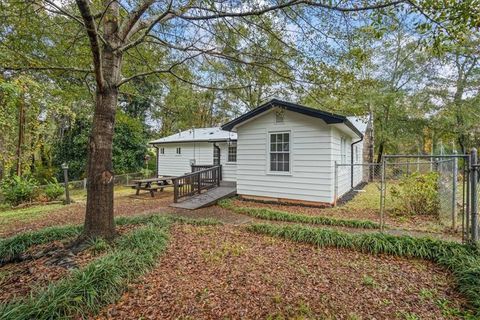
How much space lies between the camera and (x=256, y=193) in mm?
8750

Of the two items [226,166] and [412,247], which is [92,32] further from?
[226,166]

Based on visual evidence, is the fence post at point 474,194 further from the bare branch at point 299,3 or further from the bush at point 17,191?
the bush at point 17,191

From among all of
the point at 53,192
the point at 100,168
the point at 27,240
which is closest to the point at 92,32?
the point at 100,168

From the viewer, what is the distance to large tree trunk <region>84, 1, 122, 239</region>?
410 centimetres

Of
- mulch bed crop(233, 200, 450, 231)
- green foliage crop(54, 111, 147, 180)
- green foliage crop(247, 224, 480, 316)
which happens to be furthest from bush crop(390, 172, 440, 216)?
green foliage crop(54, 111, 147, 180)

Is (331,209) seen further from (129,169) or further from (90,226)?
(129,169)

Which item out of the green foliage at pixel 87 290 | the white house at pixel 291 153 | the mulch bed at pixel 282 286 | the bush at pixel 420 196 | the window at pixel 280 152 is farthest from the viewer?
the window at pixel 280 152

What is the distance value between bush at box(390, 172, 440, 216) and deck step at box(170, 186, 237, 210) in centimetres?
581

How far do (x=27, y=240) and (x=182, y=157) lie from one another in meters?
10.4

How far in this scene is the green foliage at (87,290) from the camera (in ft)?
7.61

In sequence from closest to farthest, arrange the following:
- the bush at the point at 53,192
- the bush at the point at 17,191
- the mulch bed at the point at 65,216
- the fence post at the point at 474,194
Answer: the fence post at the point at 474,194 < the mulch bed at the point at 65,216 < the bush at the point at 17,191 < the bush at the point at 53,192

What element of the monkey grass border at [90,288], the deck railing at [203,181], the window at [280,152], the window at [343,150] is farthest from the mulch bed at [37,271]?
the window at [343,150]

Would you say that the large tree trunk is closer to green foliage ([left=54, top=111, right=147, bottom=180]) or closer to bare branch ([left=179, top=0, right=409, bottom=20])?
bare branch ([left=179, top=0, right=409, bottom=20])

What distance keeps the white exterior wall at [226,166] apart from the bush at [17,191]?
856 cm
